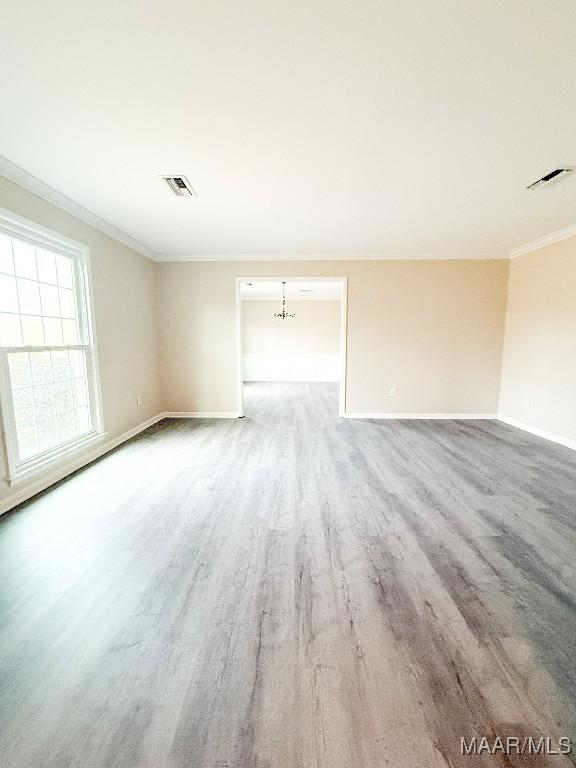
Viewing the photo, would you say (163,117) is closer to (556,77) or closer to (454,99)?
(454,99)

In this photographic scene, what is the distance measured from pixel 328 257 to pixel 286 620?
4.50m

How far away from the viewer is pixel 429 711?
1.03m

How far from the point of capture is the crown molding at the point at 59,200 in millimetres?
2308

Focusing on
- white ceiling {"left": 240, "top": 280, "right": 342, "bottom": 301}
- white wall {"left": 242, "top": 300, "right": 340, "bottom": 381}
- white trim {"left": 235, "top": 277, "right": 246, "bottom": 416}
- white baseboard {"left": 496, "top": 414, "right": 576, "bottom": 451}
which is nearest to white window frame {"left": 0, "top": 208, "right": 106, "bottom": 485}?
white trim {"left": 235, "top": 277, "right": 246, "bottom": 416}

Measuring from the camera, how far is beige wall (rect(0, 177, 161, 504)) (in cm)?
304

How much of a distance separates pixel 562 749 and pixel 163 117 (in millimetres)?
3160

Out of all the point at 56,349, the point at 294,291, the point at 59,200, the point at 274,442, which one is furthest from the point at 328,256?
the point at 56,349

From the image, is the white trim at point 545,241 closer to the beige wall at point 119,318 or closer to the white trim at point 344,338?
the white trim at point 344,338

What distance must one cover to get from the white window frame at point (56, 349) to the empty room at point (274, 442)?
22 mm

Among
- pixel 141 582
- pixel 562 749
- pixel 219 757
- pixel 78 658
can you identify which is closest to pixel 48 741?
pixel 78 658

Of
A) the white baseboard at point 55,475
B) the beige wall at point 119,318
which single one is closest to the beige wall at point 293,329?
the beige wall at point 119,318

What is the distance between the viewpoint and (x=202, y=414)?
5.12 m

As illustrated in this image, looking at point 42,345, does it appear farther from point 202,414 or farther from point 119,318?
point 202,414

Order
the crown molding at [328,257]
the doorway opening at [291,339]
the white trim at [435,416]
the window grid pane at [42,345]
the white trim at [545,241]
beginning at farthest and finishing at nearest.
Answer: the doorway opening at [291,339], the white trim at [435,416], the crown molding at [328,257], the white trim at [545,241], the window grid pane at [42,345]
